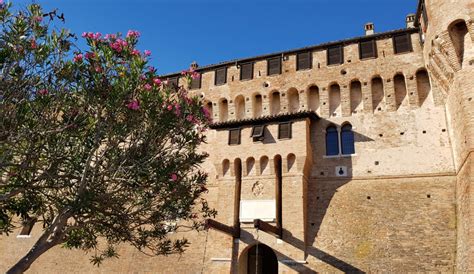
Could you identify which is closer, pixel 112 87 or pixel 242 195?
pixel 112 87

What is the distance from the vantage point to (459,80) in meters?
15.1

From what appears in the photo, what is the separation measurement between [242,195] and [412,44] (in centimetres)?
1047

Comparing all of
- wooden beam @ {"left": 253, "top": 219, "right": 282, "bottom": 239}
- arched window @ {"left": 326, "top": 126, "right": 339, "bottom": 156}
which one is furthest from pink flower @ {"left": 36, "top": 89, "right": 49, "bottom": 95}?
arched window @ {"left": 326, "top": 126, "right": 339, "bottom": 156}

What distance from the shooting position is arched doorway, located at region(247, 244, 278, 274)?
18.2 meters

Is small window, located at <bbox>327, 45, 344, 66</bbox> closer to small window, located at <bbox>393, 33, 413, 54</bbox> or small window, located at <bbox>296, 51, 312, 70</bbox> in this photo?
small window, located at <bbox>296, 51, 312, 70</bbox>

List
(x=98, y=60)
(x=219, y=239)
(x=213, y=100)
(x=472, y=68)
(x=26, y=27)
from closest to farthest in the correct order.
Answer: (x=26, y=27) < (x=98, y=60) < (x=472, y=68) < (x=219, y=239) < (x=213, y=100)

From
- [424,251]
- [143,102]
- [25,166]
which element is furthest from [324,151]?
[25,166]

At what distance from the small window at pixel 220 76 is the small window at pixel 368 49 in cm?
718

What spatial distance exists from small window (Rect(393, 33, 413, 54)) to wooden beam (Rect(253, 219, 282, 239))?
391 inches

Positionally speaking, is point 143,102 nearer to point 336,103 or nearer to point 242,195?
point 242,195

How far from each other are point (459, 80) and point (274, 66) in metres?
8.90

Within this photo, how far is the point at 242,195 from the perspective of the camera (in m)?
18.2

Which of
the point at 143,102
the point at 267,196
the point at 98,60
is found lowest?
the point at 267,196

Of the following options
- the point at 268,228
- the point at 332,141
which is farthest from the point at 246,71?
the point at 268,228
